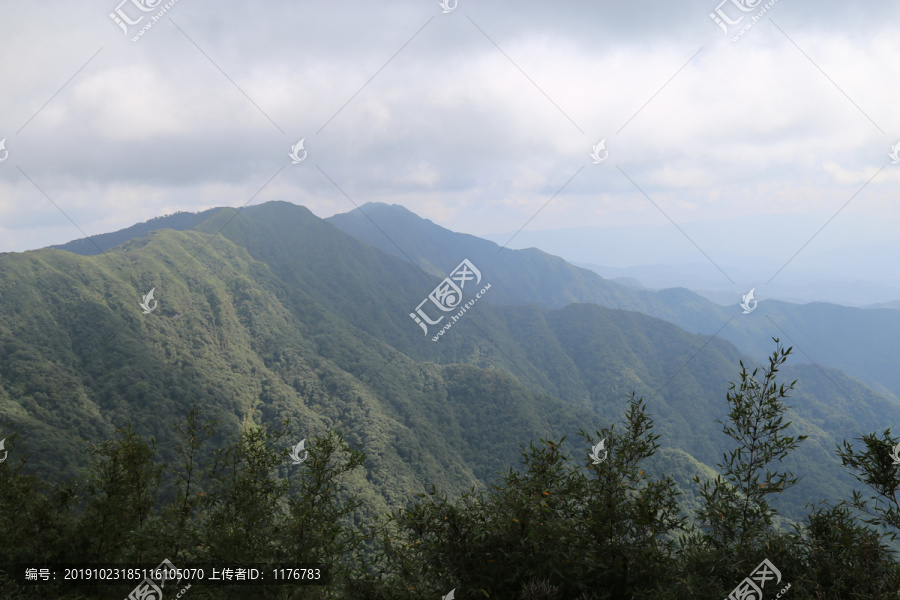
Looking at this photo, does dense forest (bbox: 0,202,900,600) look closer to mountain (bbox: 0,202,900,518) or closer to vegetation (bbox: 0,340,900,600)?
vegetation (bbox: 0,340,900,600)

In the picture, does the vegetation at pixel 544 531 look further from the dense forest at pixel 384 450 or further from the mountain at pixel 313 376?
the mountain at pixel 313 376

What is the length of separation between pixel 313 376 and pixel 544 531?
122 m

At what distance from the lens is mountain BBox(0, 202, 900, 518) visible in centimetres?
7650

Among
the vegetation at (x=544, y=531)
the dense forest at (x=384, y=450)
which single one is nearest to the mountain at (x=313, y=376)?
Answer: the dense forest at (x=384, y=450)

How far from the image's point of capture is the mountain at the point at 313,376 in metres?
76.5

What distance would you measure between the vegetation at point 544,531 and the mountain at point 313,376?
27670 millimetres

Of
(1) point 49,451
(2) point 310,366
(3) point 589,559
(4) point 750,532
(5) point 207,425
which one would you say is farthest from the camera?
(2) point 310,366

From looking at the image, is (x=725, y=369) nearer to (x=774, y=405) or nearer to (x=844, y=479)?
(x=844, y=479)

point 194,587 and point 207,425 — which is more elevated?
point 207,425

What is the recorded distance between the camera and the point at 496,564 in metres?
7.20

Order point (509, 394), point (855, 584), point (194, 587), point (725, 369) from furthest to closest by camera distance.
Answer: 1. point (725, 369)
2. point (509, 394)
3. point (194, 587)
4. point (855, 584)

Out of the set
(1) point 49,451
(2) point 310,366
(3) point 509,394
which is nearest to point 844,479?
(3) point 509,394

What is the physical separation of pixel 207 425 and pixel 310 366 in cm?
12357

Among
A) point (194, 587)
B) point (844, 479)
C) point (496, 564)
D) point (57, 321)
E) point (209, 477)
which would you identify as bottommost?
point (844, 479)
